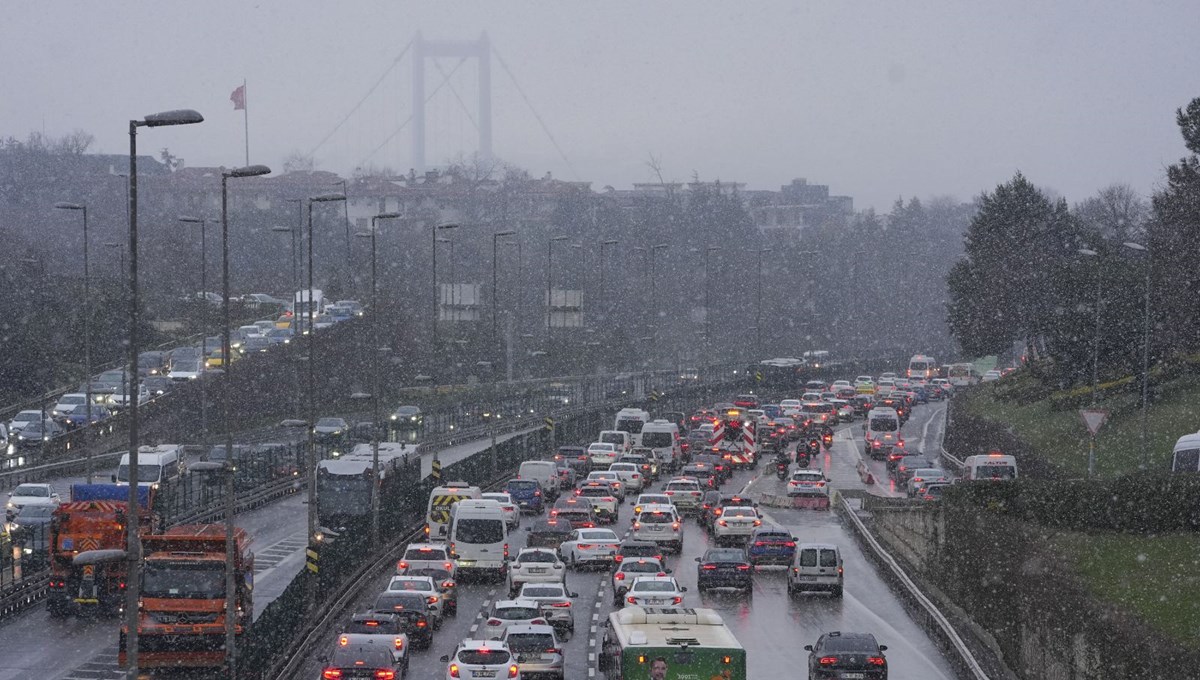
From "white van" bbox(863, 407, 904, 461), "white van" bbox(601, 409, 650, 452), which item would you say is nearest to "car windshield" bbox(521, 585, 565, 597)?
"white van" bbox(601, 409, 650, 452)

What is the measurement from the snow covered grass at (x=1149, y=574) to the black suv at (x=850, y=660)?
134 inches

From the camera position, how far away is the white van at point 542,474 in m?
61.0

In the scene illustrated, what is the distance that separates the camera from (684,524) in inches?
2194

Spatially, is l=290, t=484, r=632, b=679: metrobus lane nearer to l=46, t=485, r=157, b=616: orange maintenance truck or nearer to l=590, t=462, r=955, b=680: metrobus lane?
l=590, t=462, r=955, b=680: metrobus lane

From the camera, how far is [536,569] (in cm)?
3794

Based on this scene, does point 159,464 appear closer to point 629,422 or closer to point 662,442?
point 662,442

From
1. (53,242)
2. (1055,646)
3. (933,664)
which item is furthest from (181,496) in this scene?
(53,242)

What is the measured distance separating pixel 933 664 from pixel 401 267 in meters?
116

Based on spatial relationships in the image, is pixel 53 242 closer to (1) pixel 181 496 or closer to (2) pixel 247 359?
(2) pixel 247 359

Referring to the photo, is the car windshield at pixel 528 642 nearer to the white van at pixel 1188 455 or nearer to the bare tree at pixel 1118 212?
the white van at pixel 1188 455

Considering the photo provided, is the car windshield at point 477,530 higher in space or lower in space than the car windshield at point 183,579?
lower

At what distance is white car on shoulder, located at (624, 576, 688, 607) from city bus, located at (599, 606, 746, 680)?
7417mm

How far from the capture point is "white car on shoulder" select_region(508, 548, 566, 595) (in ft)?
124

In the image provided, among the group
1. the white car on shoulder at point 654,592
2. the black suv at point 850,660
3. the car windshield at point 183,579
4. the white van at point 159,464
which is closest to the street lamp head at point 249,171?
the car windshield at point 183,579
